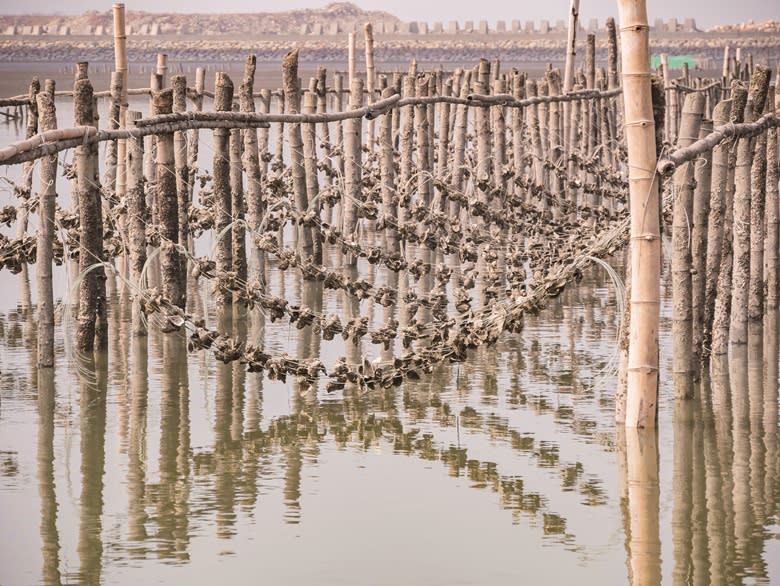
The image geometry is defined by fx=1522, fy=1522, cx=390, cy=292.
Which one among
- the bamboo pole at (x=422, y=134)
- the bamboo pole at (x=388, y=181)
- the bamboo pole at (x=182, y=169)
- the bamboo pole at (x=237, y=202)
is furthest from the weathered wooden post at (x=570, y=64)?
the bamboo pole at (x=237, y=202)

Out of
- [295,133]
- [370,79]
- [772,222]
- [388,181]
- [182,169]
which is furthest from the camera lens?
[370,79]

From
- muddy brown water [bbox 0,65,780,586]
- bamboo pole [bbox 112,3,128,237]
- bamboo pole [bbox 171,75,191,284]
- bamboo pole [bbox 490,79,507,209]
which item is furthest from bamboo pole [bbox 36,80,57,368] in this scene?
bamboo pole [bbox 490,79,507,209]

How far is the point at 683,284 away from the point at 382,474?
2472 mm

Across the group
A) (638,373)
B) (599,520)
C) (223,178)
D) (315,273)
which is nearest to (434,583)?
(599,520)

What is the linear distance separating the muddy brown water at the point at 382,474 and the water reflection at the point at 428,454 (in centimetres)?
2

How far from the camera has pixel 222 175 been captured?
40.3 ft

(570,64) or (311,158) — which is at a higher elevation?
(570,64)

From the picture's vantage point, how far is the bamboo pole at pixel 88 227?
33.6ft

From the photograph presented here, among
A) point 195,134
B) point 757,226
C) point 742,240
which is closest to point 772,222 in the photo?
point 757,226

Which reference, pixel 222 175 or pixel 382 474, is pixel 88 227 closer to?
pixel 222 175

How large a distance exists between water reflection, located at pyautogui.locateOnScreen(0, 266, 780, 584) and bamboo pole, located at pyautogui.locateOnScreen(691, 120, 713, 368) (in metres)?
0.41

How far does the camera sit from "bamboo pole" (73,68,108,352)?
33.6 ft

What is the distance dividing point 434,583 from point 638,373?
2.47 metres

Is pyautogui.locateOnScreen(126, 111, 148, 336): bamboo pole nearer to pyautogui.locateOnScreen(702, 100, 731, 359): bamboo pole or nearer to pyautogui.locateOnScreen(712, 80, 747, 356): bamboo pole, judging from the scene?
pyautogui.locateOnScreen(702, 100, 731, 359): bamboo pole
